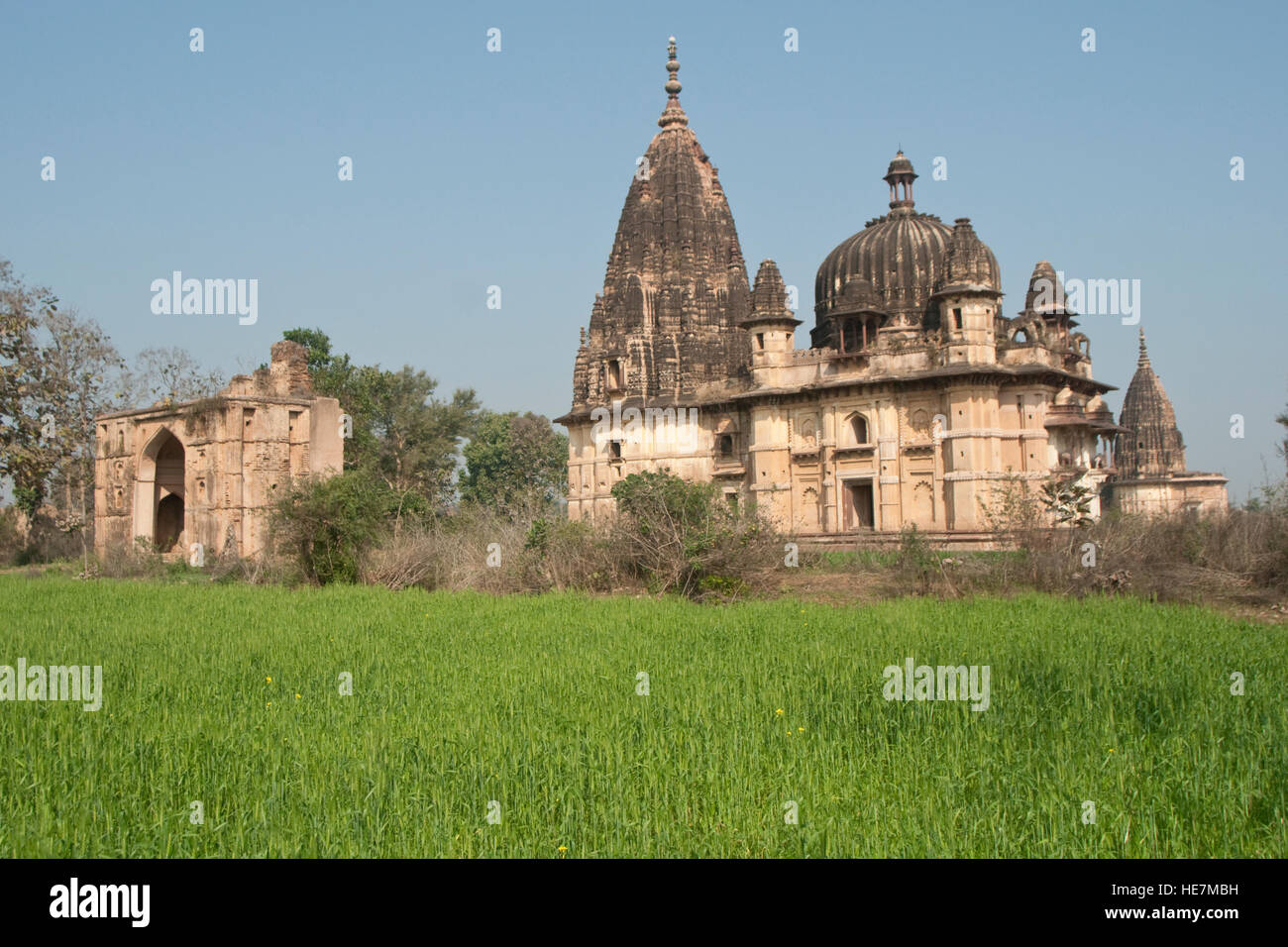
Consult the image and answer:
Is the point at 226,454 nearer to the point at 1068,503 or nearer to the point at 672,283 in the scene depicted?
the point at 672,283

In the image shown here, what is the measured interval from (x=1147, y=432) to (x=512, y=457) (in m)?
30.1

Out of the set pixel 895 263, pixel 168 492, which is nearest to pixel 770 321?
pixel 895 263

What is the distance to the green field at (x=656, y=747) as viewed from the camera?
15.2 feet

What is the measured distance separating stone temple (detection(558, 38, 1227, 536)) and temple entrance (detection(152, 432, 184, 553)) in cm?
1175

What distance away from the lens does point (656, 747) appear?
621 centimetres

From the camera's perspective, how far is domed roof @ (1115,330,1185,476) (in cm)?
4347

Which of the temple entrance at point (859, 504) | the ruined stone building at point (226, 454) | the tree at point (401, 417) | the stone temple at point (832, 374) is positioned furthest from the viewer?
the tree at point (401, 417)

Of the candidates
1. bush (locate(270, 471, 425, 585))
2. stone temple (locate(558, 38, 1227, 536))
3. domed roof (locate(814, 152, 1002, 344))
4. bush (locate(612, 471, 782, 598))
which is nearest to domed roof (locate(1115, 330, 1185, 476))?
stone temple (locate(558, 38, 1227, 536))

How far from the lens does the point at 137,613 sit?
14164 millimetres

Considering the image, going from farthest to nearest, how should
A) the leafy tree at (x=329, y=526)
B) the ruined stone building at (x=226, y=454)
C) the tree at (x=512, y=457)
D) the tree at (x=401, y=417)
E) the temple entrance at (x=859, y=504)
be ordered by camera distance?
the tree at (x=512, y=457)
the tree at (x=401, y=417)
the temple entrance at (x=859, y=504)
the ruined stone building at (x=226, y=454)
the leafy tree at (x=329, y=526)

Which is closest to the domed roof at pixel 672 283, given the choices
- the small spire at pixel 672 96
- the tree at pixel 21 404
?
the small spire at pixel 672 96

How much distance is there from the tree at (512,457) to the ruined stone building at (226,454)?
26.0 metres

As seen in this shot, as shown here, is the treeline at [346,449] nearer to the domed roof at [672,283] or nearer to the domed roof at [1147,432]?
the domed roof at [672,283]
